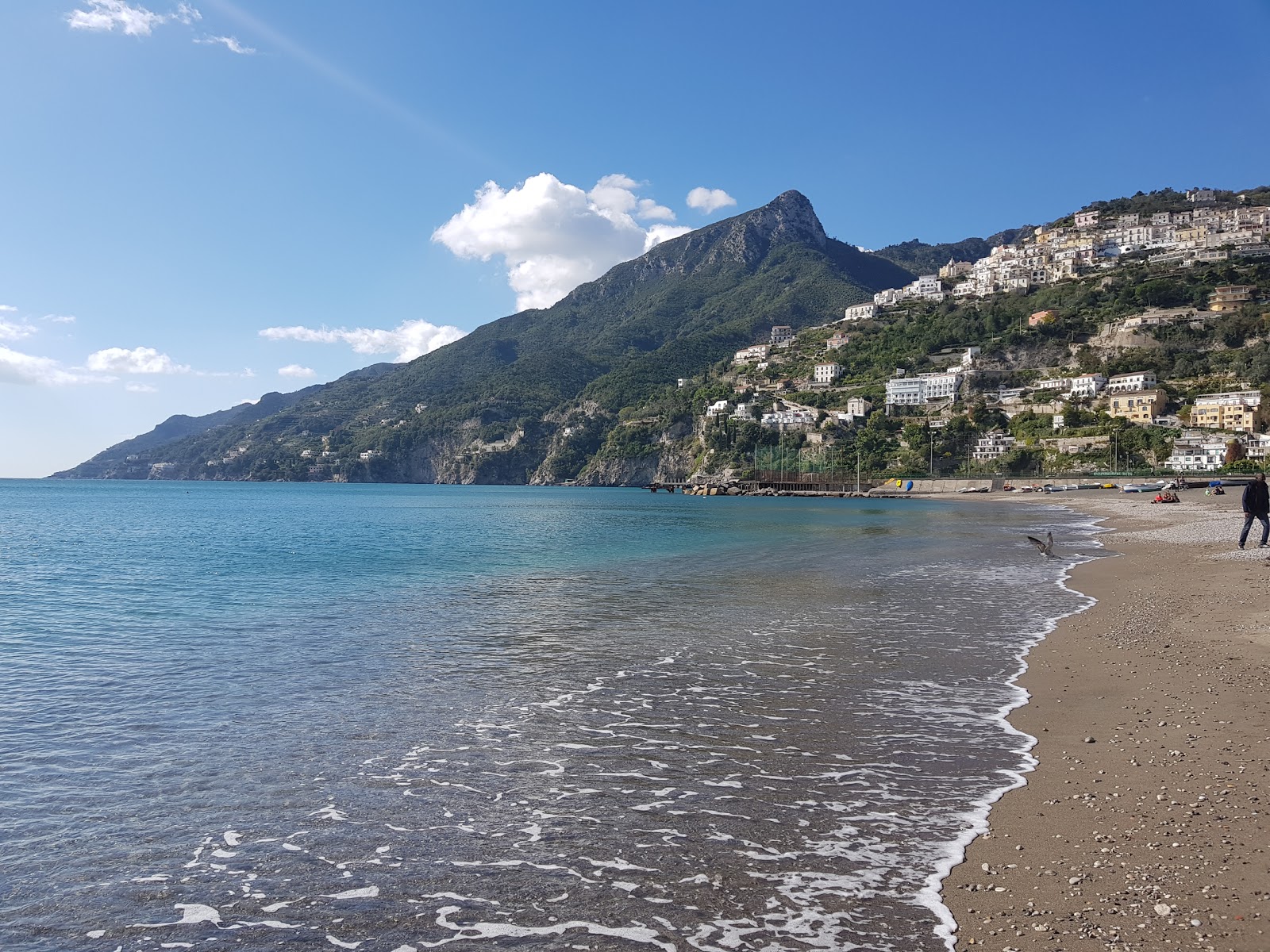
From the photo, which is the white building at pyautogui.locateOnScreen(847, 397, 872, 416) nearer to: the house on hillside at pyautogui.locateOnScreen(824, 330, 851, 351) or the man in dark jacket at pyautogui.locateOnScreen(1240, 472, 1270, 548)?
the house on hillside at pyautogui.locateOnScreen(824, 330, 851, 351)

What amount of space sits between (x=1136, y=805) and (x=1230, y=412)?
5348 inches

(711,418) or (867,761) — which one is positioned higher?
(711,418)

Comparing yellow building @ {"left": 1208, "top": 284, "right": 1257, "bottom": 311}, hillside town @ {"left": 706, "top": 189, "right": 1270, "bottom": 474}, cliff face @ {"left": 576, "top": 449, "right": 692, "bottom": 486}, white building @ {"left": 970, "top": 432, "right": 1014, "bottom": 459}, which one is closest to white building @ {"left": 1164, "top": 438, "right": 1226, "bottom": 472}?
hillside town @ {"left": 706, "top": 189, "right": 1270, "bottom": 474}

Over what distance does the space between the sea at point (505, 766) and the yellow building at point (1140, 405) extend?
125696 millimetres

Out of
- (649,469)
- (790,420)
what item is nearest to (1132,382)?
(790,420)

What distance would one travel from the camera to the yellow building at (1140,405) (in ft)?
407

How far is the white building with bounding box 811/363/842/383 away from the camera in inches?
7205

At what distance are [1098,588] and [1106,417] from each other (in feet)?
402

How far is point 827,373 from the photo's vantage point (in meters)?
184

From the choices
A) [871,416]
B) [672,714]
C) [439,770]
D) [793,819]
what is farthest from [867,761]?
[871,416]

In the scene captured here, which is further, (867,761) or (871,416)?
(871,416)

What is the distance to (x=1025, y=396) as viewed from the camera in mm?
144875

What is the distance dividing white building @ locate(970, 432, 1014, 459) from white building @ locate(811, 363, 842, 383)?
52.2 m

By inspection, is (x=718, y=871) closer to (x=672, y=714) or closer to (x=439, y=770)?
(x=439, y=770)
